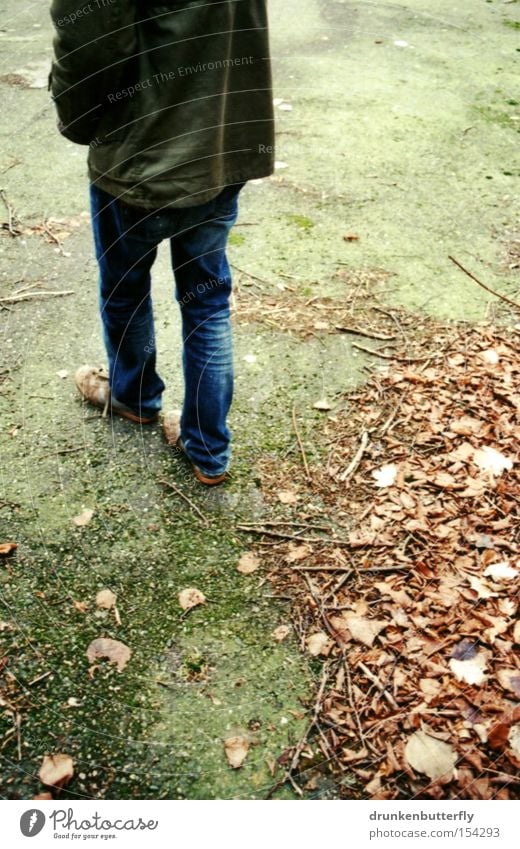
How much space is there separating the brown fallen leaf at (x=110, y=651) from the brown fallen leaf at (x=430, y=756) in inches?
36.1

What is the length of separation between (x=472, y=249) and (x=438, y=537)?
229 cm

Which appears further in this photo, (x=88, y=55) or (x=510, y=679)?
(x=510, y=679)

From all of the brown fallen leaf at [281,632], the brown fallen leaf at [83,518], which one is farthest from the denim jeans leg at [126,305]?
the brown fallen leaf at [281,632]

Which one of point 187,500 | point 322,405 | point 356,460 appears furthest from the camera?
point 322,405

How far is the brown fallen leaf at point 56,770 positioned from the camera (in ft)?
6.57

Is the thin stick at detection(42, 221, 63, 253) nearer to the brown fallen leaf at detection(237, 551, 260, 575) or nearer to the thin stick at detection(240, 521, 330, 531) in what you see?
the thin stick at detection(240, 521, 330, 531)

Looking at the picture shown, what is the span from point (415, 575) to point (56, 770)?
1299 millimetres

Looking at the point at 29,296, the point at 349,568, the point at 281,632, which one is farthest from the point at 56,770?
the point at 29,296

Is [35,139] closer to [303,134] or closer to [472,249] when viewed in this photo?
[303,134]

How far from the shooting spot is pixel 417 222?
451 centimetres

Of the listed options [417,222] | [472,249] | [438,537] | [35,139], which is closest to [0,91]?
[35,139]

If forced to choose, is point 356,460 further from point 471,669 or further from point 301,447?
point 471,669

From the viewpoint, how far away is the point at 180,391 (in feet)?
11.0

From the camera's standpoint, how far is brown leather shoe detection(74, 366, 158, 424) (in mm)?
3121
